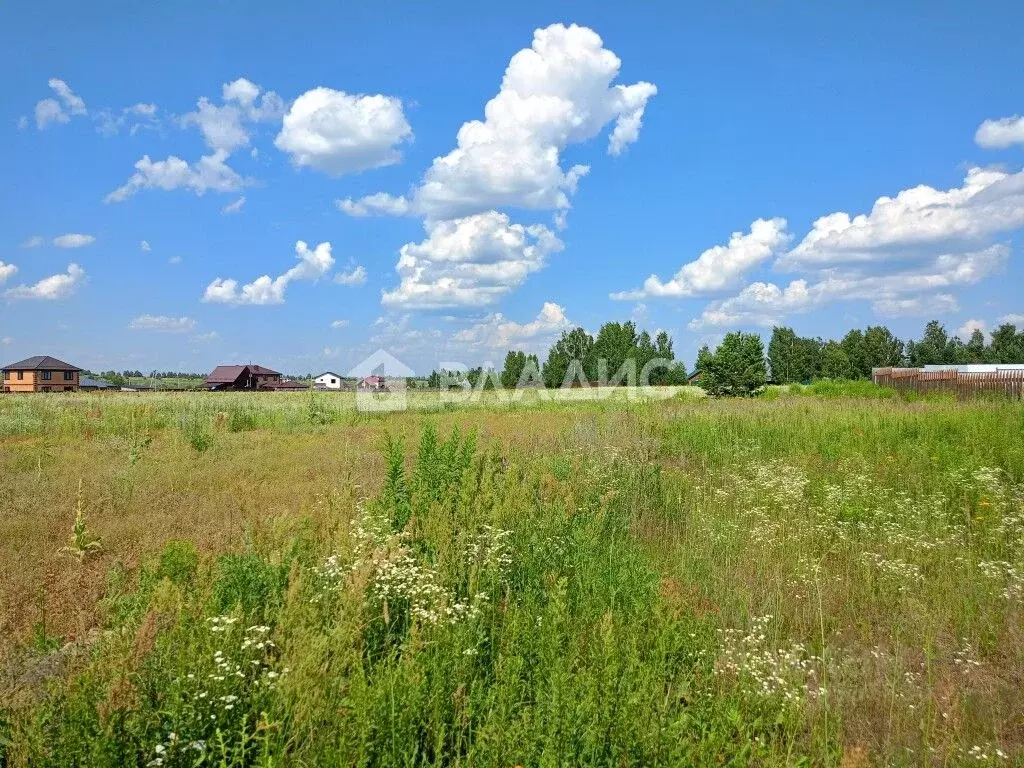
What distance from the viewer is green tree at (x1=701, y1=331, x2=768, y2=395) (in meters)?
39.9

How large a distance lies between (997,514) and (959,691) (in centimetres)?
366

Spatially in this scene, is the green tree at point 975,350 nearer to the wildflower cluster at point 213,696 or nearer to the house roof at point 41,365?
the wildflower cluster at point 213,696

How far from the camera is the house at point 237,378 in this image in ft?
252

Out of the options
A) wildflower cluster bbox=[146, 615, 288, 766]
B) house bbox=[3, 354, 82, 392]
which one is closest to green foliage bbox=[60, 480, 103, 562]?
wildflower cluster bbox=[146, 615, 288, 766]

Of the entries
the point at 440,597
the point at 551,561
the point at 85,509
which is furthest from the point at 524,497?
the point at 85,509

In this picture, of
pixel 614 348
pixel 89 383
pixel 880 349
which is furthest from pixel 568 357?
pixel 89 383

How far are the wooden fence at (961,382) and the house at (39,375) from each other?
71.9 metres

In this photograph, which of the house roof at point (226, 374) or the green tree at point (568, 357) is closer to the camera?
the green tree at point (568, 357)

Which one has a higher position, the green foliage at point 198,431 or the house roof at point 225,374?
the house roof at point 225,374

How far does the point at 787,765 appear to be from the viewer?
7.93 feet

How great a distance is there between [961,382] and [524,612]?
2721cm

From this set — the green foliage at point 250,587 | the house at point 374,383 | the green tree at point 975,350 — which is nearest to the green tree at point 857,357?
the green tree at point 975,350

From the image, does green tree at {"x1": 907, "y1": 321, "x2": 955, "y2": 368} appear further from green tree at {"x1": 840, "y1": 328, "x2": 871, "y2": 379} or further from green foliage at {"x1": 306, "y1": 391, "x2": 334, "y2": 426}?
green foliage at {"x1": 306, "y1": 391, "x2": 334, "y2": 426}

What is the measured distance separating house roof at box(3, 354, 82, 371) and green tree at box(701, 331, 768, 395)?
68417mm
